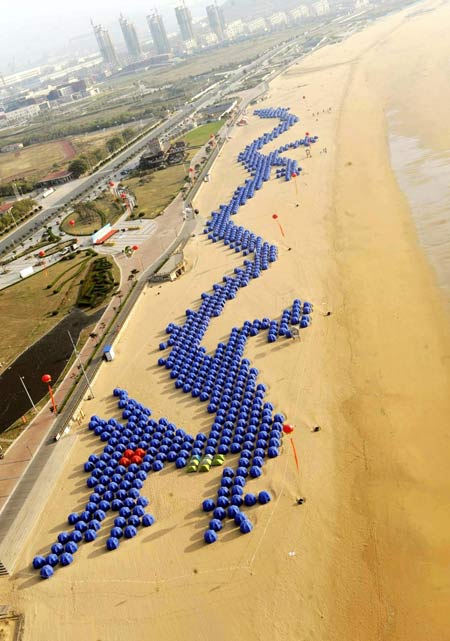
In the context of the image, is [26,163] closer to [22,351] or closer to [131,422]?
[22,351]

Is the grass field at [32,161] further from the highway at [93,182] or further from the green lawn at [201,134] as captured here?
the green lawn at [201,134]

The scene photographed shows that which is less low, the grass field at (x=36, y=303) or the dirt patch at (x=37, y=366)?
the grass field at (x=36, y=303)

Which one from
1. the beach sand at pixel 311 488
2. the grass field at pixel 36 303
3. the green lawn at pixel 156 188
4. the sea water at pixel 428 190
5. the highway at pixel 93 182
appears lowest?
the beach sand at pixel 311 488

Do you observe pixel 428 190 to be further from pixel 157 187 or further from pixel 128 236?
pixel 157 187

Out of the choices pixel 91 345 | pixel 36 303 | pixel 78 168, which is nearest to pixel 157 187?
pixel 78 168

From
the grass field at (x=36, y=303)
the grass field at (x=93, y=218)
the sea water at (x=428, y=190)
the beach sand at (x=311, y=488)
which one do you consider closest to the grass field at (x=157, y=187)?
the grass field at (x=93, y=218)

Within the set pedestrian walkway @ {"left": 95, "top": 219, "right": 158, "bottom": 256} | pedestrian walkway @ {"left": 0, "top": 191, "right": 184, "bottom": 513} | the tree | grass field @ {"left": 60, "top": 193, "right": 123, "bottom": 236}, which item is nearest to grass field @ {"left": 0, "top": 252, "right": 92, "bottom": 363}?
pedestrian walkway @ {"left": 95, "top": 219, "right": 158, "bottom": 256}
